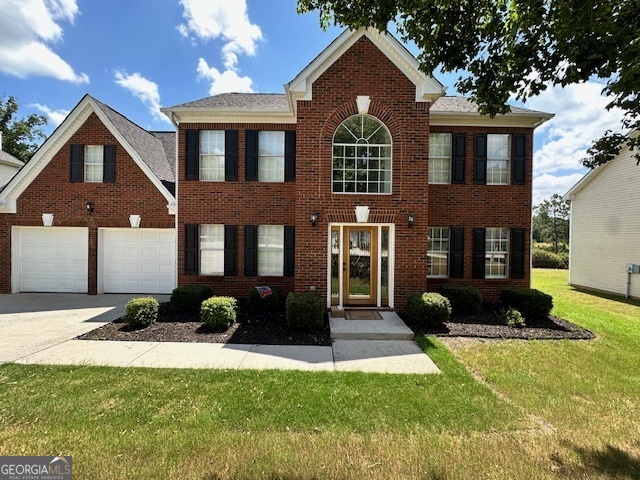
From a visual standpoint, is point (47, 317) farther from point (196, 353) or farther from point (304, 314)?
point (304, 314)

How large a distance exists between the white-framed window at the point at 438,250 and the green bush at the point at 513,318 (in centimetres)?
230

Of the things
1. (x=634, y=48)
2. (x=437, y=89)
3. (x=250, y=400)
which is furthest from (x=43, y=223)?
(x=634, y=48)

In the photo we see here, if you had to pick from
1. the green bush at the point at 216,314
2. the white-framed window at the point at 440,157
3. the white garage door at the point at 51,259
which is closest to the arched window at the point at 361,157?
the white-framed window at the point at 440,157

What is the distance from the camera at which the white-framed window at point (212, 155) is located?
9.49 metres

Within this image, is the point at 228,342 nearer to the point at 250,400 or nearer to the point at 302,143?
the point at 250,400

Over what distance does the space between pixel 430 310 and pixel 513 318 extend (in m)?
2.47

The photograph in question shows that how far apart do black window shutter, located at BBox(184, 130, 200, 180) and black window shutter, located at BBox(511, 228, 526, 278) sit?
1048 centimetres

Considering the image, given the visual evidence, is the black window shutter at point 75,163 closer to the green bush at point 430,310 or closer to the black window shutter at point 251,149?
the black window shutter at point 251,149

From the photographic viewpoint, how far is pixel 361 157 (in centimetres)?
809

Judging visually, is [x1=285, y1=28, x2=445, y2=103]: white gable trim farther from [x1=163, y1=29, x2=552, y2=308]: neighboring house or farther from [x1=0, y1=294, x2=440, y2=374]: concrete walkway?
[x1=0, y1=294, x2=440, y2=374]: concrete walkway

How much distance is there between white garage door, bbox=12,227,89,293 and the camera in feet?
34.3


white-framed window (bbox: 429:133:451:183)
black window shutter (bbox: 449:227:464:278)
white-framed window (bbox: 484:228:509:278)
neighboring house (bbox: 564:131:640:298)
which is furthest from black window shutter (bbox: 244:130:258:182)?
neighboring house (bbox: 564:131:640:298)

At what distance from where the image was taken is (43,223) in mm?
10281

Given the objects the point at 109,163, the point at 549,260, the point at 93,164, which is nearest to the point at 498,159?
the point at 109,163
